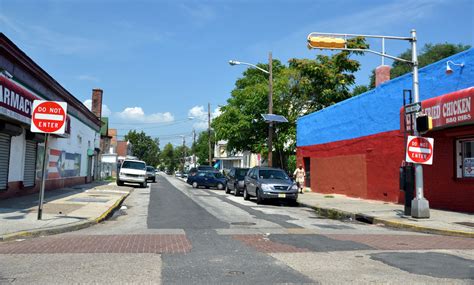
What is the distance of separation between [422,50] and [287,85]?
2965cm

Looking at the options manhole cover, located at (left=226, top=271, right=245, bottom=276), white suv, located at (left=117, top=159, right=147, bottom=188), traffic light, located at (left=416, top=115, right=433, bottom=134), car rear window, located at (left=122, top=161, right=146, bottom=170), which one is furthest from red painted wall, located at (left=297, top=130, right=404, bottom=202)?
manhole cover, located at (left=226, top=271, right=245, bottom=276)

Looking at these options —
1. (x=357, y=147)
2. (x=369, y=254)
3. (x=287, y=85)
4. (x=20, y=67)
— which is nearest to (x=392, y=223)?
(x=369, y=254)

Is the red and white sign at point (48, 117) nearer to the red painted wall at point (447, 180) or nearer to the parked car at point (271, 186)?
the parked car at point (271, 186)

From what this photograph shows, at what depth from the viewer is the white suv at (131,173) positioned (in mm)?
30688

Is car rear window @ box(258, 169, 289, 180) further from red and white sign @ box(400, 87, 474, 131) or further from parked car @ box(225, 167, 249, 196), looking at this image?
red and white sign @ box(400, 87, 474, 131)

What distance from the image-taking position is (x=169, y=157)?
468 feet

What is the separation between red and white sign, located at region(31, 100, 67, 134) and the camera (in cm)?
1100

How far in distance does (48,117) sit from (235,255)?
626 cm

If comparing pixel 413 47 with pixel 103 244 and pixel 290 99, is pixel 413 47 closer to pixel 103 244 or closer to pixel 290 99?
pixel 103 244

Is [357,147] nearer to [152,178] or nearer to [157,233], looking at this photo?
[157,233]

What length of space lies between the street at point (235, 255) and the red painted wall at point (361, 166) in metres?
7.11

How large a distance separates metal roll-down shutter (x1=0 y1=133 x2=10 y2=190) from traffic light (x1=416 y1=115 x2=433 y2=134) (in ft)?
44.0

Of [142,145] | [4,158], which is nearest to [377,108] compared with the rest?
[4,158]

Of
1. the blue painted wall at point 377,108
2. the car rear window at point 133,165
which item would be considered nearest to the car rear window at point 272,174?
the blue painted wall at point 377,108
